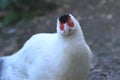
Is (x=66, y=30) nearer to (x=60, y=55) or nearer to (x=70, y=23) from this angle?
(x=70, y=23)

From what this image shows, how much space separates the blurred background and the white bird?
166cm

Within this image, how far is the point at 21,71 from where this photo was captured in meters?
4.36

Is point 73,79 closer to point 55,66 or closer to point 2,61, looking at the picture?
point 55,66

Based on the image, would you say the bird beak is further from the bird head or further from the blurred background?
the blurred background

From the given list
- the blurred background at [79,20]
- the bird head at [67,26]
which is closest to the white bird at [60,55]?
the bird head at [67,26]

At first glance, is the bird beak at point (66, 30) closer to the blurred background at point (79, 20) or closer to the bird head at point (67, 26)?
the bird head at point (67, 26)

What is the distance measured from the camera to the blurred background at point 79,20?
649 cm

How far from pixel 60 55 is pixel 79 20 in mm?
3874

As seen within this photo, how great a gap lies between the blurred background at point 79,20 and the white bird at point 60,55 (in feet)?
5.46

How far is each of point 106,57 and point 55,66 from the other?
2282mm

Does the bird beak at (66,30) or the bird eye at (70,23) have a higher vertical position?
the bird eye at (70,23)

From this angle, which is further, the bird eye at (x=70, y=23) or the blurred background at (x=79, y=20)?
the blurred background at (x=79, y=20)

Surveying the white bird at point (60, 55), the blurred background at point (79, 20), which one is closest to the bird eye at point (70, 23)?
the white bird at point (60, 55)

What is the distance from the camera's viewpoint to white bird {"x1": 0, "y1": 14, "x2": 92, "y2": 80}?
3.92 metres
